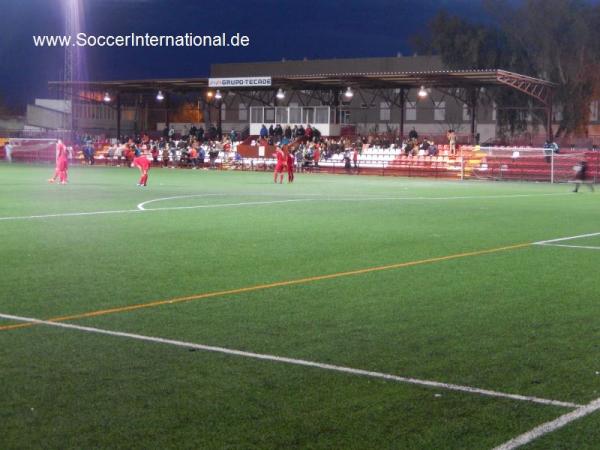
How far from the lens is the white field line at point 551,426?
5.06m

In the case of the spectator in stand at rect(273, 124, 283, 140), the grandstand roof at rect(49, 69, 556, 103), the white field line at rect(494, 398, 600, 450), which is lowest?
the white field line at rect(494, 398, 600, 450)

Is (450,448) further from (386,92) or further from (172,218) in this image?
(386,92)

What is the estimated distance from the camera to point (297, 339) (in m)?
7.66

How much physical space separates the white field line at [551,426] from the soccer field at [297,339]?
0.06 ft

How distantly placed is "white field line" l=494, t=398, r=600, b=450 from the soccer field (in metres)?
0.02

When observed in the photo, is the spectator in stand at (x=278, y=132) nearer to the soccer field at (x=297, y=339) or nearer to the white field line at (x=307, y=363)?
the soccer field at (x=297, y=339)

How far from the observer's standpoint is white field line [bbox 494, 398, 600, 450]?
5059mm

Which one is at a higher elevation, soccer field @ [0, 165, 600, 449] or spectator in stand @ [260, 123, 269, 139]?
spectator in stand @ [260, 123, 269, 139]

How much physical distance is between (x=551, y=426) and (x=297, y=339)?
276 centimetres

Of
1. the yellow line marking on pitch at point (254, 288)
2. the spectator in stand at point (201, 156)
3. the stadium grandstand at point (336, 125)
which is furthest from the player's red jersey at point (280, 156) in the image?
the yellow line marking on pitch at point (254, 288)

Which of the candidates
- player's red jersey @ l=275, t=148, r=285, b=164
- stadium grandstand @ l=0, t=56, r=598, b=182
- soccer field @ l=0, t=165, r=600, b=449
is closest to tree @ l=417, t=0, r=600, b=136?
stadium grandstand @ l=0, t=56, r=598, b=182

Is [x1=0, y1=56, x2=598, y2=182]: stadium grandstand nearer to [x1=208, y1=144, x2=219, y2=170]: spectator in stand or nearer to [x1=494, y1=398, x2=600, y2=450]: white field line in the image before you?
[x1=208, y1=144, x2=219, y2=170]: spectator in stand

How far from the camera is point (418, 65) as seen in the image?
8412cm

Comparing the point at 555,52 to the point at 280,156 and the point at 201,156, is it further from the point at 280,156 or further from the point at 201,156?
the point at 280,156
